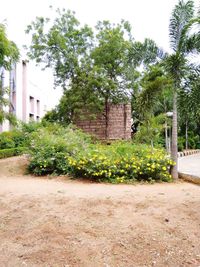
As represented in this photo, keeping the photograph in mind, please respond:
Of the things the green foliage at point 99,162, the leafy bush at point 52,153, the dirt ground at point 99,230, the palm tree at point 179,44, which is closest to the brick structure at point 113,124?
the leafy bush at point 52,153

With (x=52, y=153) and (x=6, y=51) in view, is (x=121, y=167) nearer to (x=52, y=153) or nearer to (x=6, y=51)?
(x=52, y=153)

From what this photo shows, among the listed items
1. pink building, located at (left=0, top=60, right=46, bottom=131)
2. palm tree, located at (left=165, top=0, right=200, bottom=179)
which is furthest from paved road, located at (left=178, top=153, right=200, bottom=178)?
pink building, located at (left=0, top=60, right=46, bottom=131)

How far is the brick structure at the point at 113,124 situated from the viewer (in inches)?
690

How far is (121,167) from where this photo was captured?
7.53m

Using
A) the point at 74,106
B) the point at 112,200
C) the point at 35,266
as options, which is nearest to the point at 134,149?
the point at 112,200

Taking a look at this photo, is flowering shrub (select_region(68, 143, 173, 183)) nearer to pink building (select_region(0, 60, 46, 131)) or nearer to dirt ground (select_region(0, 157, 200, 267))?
dirt ground (select_region(0, 157, 200, 267))

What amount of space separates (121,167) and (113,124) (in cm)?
1035

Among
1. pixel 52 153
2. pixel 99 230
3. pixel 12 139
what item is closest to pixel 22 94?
pixel 12 139

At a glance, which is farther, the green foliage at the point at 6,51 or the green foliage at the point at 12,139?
the green foliage at the point at 12,139

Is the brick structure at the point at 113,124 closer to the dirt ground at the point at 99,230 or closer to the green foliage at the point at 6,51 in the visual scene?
the green foliage at the point at 6,51

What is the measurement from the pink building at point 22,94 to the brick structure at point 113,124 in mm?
4944

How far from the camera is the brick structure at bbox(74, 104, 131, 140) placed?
1753cm

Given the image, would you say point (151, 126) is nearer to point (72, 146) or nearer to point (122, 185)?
point (72, 146)

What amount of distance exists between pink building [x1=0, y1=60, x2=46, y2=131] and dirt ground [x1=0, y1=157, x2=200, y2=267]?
14.3 m
